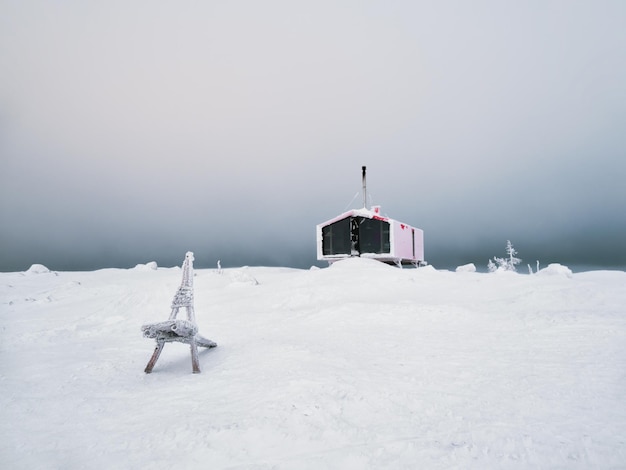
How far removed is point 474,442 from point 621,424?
1733 millimetres

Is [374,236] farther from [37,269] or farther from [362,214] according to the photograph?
[37,269]

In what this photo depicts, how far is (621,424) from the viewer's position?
4.09 meters

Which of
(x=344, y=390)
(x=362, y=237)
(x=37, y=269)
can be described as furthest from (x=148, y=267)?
(x=344, y=390)

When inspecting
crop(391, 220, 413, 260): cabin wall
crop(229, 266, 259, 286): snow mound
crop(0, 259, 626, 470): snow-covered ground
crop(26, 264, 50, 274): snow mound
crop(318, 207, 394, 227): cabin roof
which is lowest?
crop(0, 259, 626, 470): snow-covered ground

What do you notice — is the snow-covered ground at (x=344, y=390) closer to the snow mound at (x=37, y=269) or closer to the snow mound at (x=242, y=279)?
the snow mound at (x=242, y=279)

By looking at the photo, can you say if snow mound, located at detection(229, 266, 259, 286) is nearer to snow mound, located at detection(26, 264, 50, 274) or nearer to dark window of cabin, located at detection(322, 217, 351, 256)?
dark window of cabin, located at detection(322, 217, 351, 256)

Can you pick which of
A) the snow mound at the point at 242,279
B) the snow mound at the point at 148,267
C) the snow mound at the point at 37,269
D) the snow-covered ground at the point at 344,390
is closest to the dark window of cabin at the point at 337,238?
the snow mound at the point at 242,279

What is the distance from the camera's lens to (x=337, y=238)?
29.4 metres

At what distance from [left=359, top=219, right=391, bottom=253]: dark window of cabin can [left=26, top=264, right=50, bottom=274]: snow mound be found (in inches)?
998

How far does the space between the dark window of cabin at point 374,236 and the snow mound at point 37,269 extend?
25.3 meters

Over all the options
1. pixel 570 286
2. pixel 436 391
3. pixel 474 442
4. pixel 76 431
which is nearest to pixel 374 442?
pixel 474 442

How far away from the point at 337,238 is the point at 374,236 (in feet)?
9.39

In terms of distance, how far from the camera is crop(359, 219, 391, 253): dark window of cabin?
2819 cm

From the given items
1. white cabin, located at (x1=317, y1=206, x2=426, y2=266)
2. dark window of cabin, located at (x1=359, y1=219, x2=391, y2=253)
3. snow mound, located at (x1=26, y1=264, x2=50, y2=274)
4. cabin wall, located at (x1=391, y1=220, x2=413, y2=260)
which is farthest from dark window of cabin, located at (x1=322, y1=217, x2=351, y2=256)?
snow mound, located at (x1=26, y1=264, x2=50, y2=274)
